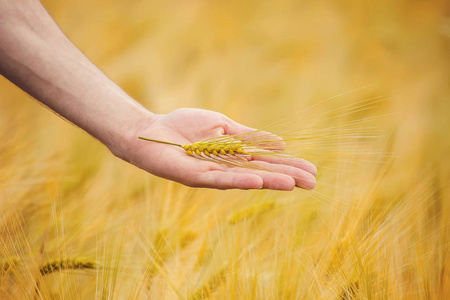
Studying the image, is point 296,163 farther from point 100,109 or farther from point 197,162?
point 100,109

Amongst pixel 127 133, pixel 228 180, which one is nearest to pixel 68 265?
pixel 127 133

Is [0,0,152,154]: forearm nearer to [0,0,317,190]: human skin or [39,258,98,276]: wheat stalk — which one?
[0,0,317,190]: human skin

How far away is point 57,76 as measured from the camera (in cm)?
89

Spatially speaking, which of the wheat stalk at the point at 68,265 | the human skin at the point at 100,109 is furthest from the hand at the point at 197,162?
the wheat stalk at the point at 68,265

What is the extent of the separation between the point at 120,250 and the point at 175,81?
762 mm

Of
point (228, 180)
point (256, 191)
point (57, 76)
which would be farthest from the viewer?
point (256, 191)

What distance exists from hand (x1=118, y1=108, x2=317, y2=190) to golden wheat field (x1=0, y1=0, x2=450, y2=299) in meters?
0.08

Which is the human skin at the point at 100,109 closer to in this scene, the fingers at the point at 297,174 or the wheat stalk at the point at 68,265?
the fingers at the point at 297,174

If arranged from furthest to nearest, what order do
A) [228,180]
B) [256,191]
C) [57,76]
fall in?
[256,191], [57,76], [228,180]

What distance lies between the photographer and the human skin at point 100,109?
2.72ft

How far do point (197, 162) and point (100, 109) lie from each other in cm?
25

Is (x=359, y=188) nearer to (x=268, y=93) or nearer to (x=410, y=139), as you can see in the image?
(x=410, y=139)

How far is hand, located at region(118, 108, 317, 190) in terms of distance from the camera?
770 millimetres

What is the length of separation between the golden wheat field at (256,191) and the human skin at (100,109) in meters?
0.16
